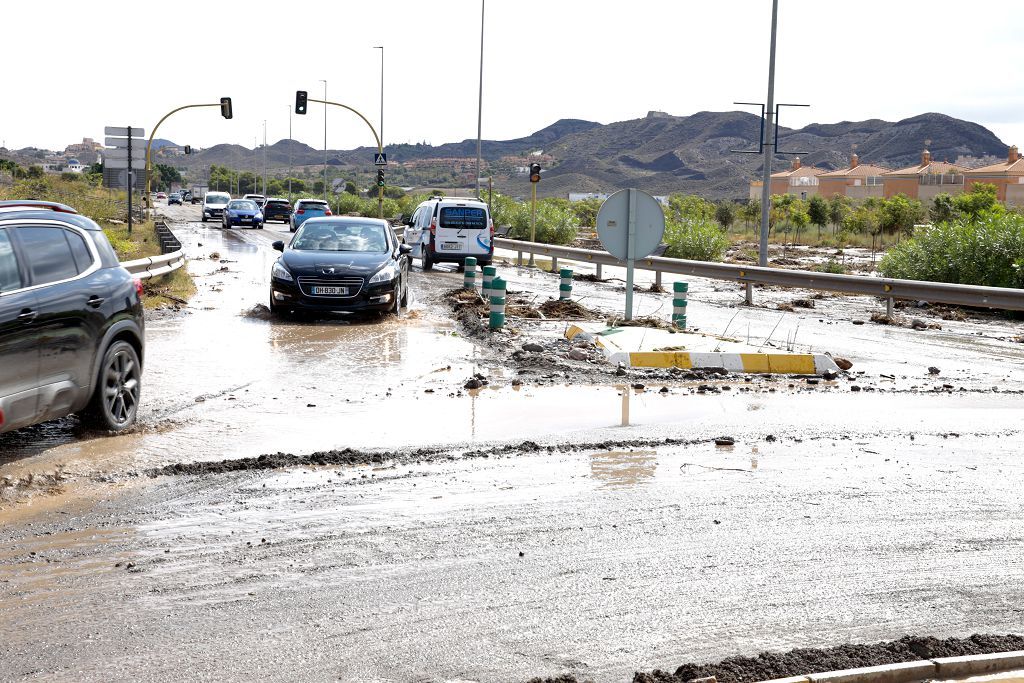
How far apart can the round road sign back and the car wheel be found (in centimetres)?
801

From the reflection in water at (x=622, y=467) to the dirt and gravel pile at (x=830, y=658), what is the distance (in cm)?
296

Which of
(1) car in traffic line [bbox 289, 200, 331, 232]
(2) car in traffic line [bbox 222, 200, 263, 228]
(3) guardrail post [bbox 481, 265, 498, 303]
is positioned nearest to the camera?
(3) guardrail post [bbox 481, 265, 498, 303]

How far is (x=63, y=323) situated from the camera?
768cm

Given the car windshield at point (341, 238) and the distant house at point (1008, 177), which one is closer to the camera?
the car windshield at point (341, 238)

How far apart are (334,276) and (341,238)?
1668 mm

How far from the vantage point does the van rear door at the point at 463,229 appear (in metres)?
31.0

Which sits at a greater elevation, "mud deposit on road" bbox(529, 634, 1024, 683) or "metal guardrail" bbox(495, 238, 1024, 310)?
"metal guardrail" bbox(495, 238, 1024, 310)

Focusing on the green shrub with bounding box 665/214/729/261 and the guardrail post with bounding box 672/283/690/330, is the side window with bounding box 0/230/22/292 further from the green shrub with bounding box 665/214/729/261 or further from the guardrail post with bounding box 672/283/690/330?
the green shrub with bounding box 665/214/729/261

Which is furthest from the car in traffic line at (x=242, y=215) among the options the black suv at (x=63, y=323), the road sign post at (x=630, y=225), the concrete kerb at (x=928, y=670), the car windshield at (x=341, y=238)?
the concrete kerb at (x=928, y=670)

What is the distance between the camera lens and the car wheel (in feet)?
27.5

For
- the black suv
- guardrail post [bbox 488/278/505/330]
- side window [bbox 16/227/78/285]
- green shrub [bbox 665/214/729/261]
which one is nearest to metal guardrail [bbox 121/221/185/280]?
guardrail post [bbox 488/278/505/330]

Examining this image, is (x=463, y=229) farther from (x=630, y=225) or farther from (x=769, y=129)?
(x=630, y=225)

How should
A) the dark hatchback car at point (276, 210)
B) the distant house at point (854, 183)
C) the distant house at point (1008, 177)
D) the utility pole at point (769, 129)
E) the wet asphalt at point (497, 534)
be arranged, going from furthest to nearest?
1. the distant house at point (854, 183)
2. the distant house at point (1008, 177)
3. the dark hatchback car at point (276, 210)
4. the utility pole at point (769, 129)
5. the wet asphalt at point (497, 534)

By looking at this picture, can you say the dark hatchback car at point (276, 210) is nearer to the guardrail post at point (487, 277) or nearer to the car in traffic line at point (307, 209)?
the car in traffic line at point (307, 209)
